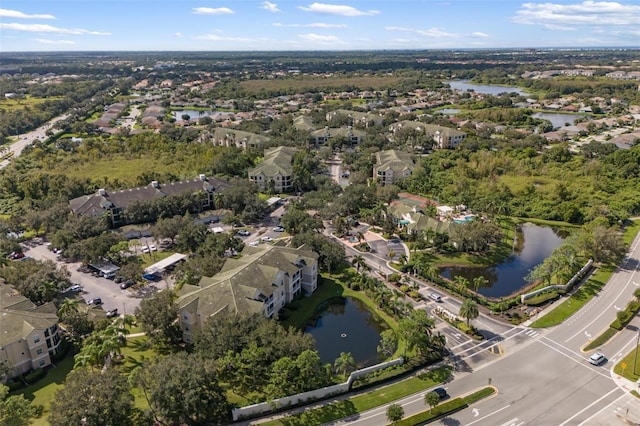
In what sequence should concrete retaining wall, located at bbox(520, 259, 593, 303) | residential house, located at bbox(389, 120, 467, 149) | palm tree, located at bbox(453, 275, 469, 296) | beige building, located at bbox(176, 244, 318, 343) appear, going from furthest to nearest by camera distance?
residential house, located at bbox(389, 120, 467, 149) < concrete retaining wall, located at bbox(520, 259, 593, 303) < palm tree, located at bbox(453, 275, 469, 296) < beige building, located at bbox(176, 244, 318, 343)

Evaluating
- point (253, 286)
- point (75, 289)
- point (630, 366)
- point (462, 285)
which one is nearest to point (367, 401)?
point (253, 286)

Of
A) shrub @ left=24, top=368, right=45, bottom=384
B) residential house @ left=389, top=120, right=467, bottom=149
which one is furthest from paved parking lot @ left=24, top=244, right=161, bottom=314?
residential house @ left=389, top=120, right=467, bottom=149

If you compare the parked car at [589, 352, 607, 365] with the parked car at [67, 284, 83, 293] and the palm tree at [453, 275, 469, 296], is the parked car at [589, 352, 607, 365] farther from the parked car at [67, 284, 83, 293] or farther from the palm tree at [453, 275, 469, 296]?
the parked car at [67, 284, 83, 293]

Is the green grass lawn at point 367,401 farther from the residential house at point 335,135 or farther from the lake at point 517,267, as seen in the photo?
the residential house at point 335,135

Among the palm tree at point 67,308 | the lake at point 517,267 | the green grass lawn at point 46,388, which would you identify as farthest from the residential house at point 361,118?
the green grass lawn at point 46,388

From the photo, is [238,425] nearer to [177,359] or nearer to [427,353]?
[177,359]

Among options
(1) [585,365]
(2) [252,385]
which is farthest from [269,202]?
(1) [585,365]
